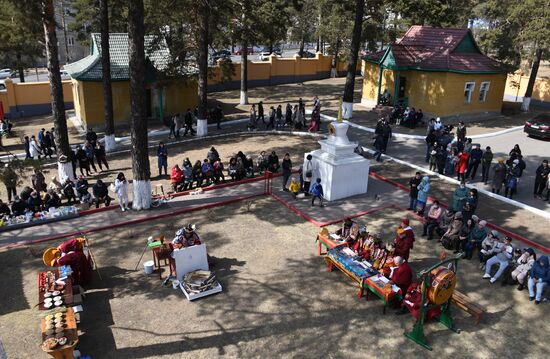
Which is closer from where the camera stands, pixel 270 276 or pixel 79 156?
pixel 270 276

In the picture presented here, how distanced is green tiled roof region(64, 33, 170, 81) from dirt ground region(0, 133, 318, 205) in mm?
5436

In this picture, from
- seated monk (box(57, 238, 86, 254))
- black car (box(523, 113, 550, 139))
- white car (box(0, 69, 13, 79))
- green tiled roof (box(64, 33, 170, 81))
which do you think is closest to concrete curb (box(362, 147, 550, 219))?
black car (box(523, 113, 550, 139))

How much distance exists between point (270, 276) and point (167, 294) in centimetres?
254

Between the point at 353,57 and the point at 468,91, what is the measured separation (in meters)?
7.19

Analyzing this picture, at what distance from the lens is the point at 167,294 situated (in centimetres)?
1055

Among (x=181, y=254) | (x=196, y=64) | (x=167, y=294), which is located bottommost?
(x=167, y=294)

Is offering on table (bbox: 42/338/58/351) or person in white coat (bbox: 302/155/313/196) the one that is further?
person in white coat (bbox: 302/155/313/196)

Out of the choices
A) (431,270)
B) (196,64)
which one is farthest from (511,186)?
(196,64)

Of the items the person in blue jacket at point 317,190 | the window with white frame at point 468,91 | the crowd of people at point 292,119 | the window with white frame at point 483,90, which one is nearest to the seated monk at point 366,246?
the person in blue jacket at point 317,190

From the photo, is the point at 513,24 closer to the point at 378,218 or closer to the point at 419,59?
the point at 419,59

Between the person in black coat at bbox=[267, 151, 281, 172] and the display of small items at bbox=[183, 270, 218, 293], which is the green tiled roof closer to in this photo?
the person in black coat at bbox=[267, 151, 281, 172]

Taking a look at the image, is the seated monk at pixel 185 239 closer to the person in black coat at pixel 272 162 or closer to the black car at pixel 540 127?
the person in black coat at pixel 272 162

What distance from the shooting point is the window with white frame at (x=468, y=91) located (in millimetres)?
26328

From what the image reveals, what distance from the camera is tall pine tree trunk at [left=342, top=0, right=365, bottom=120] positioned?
24795mm
